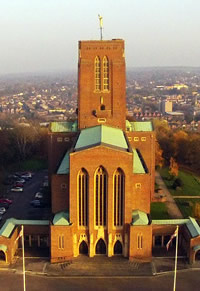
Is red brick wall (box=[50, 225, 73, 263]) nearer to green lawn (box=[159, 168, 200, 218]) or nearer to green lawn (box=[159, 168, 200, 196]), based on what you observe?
green lawn (box=[159, 168, 200, 218])

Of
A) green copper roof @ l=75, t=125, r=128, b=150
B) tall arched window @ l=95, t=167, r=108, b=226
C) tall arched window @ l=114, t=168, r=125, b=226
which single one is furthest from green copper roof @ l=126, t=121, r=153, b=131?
tall arched window @ l=95, t=167, r=108, b=226

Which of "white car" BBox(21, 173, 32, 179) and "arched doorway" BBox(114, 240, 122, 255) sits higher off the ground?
"arched doorway" BBox(114, 240, 122, 255)

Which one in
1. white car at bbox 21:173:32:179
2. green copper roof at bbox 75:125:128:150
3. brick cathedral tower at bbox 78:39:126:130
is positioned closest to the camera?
green copper roof at bbox 75:125:128:150

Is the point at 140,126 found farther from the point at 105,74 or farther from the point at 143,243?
the point at 143,243

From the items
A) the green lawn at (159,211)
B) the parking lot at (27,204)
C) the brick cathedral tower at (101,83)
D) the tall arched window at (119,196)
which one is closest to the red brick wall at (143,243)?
the tall arched window at (119,196)

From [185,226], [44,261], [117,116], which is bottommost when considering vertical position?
[44,261]

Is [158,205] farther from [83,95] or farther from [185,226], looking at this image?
[83,95]

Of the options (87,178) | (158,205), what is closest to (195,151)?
(158,205)
